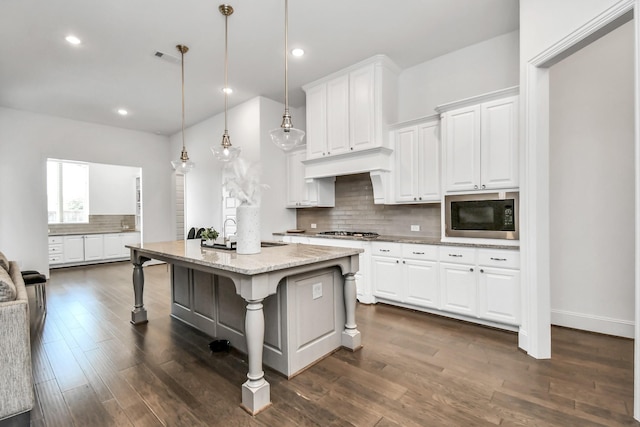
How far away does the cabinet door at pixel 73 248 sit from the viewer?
6934 millimetres

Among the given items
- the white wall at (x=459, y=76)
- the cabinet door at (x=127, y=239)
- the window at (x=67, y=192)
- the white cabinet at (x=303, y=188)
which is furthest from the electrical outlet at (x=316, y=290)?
the window at (x=67, y=192)

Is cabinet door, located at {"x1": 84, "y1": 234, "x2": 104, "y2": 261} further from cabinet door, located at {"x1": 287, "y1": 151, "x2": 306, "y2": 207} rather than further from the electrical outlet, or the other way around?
the electrical outlet

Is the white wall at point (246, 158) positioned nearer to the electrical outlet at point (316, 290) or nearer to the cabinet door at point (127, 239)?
the cabinet door at point (127, 239)

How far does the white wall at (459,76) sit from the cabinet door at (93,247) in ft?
24.3

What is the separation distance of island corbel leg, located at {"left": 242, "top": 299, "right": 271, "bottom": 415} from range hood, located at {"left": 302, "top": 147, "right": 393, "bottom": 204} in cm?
254

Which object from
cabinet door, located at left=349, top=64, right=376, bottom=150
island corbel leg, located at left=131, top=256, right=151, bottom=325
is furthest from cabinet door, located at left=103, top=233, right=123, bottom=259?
cabinet door, located at left=349, top=64, right=376, bottom=150

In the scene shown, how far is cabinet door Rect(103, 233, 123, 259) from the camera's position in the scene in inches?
294

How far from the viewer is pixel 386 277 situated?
12.4 ft

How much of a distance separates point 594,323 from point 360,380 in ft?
8.08

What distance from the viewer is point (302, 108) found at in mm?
5504

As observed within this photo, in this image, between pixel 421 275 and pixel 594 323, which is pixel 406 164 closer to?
pixel 421 275

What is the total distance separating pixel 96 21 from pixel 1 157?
4111 mm

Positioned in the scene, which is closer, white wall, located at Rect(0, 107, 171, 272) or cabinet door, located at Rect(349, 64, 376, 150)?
cabinet door, located at Rect(349, 64, 376, 150)

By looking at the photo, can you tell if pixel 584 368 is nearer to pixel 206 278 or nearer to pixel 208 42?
pixel 206 278
